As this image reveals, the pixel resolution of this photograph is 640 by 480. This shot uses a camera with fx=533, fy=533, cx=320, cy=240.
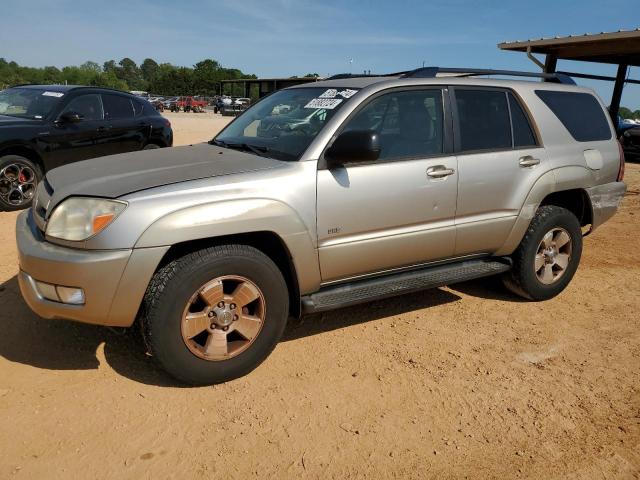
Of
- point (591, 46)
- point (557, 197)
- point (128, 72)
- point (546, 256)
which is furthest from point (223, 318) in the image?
point (128, 72)

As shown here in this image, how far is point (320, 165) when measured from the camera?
3.19 m

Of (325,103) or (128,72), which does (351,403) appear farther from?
(128,72)

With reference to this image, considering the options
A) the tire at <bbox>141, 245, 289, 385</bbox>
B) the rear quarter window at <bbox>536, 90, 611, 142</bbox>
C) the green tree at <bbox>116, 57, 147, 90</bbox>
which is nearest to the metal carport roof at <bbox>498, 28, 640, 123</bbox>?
the rear quarter window at <bbox>536, 90, 611, 142</bbox>

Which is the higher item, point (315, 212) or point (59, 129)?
point (59, 129)

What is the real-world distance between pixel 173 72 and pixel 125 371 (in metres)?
109

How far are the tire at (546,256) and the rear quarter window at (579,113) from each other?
69cm

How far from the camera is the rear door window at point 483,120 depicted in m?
3.83

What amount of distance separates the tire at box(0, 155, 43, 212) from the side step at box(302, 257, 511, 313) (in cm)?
484

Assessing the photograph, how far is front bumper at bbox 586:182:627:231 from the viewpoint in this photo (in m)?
4.56

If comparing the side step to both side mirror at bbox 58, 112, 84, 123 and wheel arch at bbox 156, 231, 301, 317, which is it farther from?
side mirror at bbox 58, 112, 84, 123

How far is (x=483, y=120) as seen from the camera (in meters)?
3.96

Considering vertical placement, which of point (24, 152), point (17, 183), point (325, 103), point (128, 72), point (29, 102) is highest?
point (128, 72)

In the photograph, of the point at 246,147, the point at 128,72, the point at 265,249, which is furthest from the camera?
the point at 128,72

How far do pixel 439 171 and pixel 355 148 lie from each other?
0.80 meters
